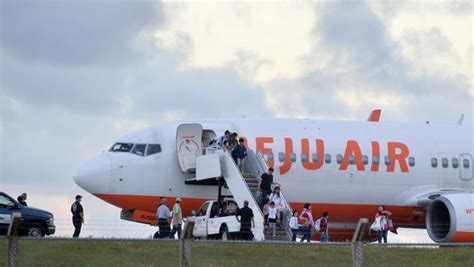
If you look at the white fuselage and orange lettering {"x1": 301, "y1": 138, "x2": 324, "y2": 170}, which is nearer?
the white fuselage

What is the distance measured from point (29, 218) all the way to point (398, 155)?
13.1 meters

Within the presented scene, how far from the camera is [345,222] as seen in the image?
41594mm

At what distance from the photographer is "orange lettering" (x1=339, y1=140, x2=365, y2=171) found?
Result: 134ft

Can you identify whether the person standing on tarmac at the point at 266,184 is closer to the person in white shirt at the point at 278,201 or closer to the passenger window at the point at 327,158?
the person in white shirt at the point at 278,201

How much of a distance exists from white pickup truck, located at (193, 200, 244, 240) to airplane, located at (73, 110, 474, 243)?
1.88m

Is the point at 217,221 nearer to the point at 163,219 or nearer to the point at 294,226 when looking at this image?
the point at 163,219

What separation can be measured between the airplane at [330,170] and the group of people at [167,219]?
5.56 feet

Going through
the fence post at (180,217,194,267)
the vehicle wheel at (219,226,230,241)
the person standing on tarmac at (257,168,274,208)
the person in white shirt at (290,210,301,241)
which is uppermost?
the person standing on tarmac at (257,168,274,208)

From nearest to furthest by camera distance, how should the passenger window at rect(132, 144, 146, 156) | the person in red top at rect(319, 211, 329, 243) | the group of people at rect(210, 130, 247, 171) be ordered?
1. the group of people at rect(210, 130, 247, 171)
2. the person in red top at rect(319, 211, 329, 243)
3. the passenger window at rect(132, 144, 146, 156)

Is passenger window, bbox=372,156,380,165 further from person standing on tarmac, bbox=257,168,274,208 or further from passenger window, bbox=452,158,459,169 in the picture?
person standing on tarmac, bbox=257,168,274,208

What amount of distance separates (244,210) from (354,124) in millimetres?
9149

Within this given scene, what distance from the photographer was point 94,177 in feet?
124

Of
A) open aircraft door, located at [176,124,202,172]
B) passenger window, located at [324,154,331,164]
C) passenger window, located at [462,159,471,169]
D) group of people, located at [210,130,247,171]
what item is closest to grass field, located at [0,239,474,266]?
group of people, located at [210,130,247,171]

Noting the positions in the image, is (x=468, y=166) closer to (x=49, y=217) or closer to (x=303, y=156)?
(x=303, y=156)
